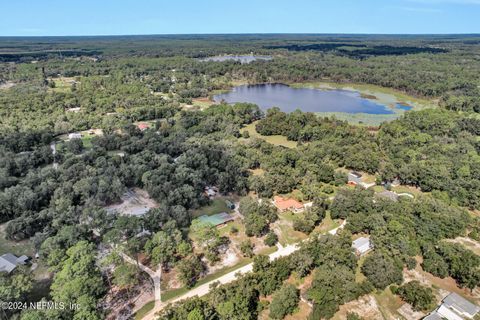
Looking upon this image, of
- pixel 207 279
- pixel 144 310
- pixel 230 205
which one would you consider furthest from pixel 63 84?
pixel 144 310

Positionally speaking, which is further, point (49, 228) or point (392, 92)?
point (392, 92)

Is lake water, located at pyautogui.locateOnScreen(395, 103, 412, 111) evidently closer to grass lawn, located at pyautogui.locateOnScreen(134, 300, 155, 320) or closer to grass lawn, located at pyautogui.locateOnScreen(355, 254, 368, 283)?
grass lawn, located at pyautogui.locateOnScreen(355, 254, 368, 283)

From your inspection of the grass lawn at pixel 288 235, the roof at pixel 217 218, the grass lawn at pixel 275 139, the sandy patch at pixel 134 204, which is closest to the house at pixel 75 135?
the sandy patch at pixel 134 204

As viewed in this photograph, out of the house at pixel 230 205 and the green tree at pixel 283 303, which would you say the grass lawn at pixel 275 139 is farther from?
the green tree at pixel 283 303

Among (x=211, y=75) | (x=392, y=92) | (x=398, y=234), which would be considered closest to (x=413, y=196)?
(x=398, y=234)

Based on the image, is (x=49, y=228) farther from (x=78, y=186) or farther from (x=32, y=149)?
(x=32, y=149)

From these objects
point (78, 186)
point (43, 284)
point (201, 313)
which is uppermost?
point (78, 186)

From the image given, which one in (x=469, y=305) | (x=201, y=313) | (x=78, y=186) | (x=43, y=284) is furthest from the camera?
(x=78, y=186)
